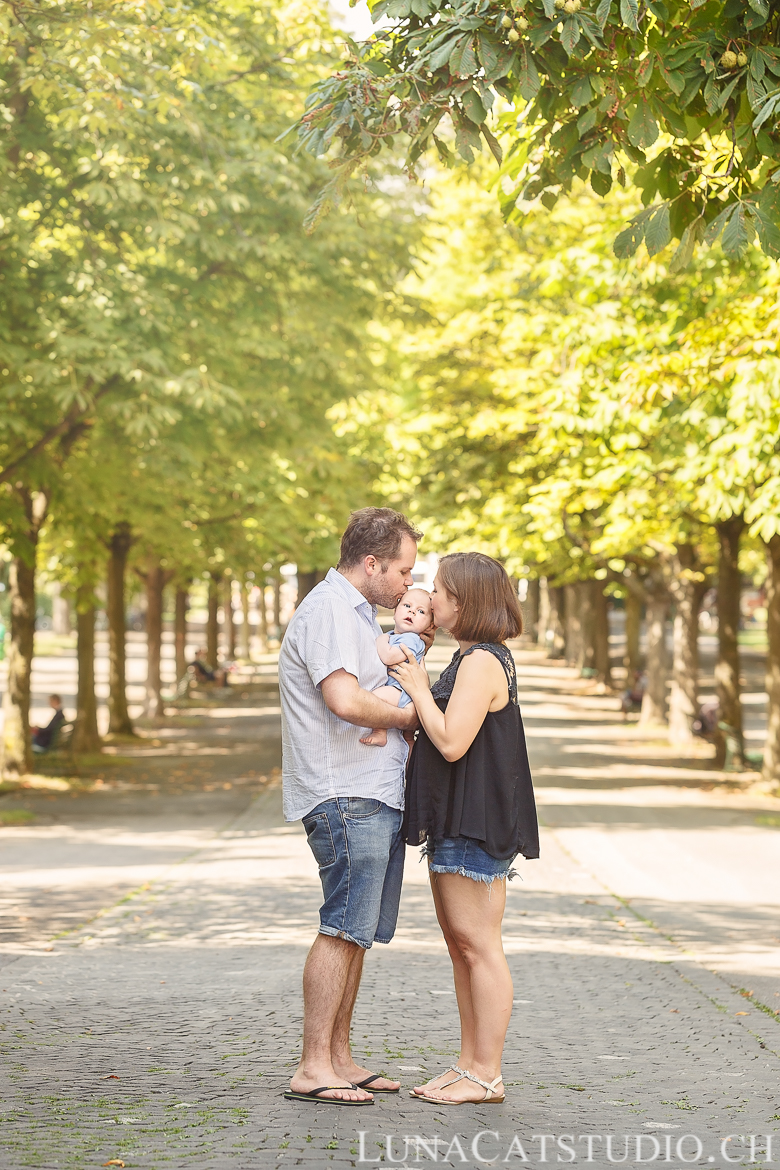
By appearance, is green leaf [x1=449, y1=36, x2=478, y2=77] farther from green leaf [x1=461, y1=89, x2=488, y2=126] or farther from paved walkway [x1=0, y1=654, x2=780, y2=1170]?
paved walkway [x1=0, y1=654, x2=780, y2=1170]

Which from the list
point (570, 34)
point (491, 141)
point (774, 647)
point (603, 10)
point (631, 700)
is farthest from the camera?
point (631, 700)

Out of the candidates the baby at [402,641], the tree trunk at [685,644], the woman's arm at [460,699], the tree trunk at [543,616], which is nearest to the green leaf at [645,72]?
the baby at [402,641]

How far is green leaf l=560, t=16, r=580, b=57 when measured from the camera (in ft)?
16.7

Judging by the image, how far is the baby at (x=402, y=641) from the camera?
183 inches

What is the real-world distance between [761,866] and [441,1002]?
683cm

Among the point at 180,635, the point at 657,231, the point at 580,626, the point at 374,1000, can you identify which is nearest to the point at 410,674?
the point at 657,231

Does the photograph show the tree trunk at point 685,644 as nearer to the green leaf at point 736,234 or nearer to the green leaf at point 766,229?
the green leaf at point 766,229

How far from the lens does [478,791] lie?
4.62 meters

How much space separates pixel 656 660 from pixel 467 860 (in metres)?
23.5

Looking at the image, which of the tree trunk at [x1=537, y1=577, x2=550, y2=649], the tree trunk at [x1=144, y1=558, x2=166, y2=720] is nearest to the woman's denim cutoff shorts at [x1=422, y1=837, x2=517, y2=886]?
the tree trunk at [x1=144, y1=558, x2=166, y2=720]

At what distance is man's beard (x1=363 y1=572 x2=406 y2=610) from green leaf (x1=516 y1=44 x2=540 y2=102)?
2029 millimetres

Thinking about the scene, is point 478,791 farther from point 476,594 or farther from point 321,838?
point 476,594

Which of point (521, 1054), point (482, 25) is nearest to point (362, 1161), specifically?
point (521, 1054)

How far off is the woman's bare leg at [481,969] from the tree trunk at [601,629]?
1409 inches
